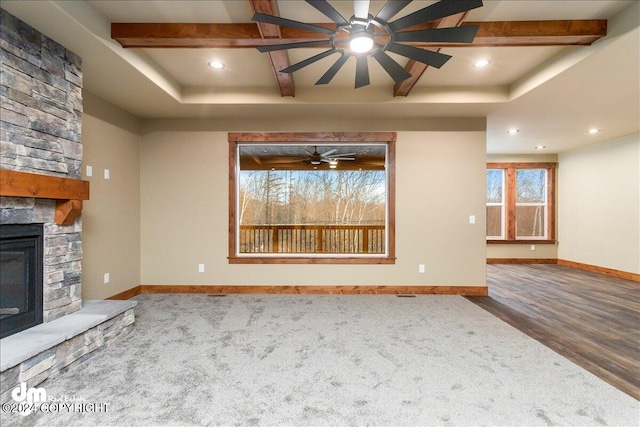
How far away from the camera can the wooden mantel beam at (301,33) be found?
2520mm

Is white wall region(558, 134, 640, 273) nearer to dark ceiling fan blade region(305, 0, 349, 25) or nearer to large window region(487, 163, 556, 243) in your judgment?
large window region(487, 163, 556, 243)

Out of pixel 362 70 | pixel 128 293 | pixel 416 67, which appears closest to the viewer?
pixel 362 70

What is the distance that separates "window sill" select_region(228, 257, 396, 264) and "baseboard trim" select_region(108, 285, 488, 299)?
1.22ft

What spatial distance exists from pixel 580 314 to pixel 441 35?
3.67 meters

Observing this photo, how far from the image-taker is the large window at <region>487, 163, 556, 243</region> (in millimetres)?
7117

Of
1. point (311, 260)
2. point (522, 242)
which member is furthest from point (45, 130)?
point (522, 242)

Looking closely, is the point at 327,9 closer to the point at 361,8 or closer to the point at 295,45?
the point at 361,8

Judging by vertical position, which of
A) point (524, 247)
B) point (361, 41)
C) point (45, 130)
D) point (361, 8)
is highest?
point (361, 8)

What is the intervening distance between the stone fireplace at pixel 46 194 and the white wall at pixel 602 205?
8.04 m

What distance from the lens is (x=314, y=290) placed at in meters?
4.41

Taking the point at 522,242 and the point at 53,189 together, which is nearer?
the point at 53,189

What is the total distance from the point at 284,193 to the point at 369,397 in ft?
13.4

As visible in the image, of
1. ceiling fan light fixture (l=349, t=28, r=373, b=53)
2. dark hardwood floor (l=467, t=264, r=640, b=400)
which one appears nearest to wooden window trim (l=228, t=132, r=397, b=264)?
dark hardwood floor (l=467, t=264, r=640, b=400)

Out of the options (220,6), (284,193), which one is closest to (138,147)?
(284,193)
